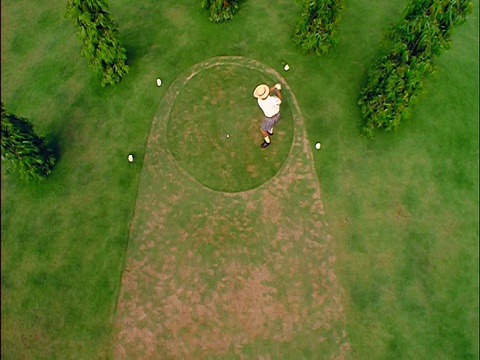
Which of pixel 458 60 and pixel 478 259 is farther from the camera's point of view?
pixel 458 60

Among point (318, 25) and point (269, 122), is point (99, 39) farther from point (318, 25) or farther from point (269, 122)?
point (318, 25)

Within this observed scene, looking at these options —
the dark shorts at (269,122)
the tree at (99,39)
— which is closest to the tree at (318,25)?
the dark shorts at (269,122)

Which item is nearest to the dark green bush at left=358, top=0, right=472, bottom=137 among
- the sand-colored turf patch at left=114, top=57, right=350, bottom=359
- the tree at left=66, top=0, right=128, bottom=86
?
the sand-colored turf patch at left=114, top=57, right=350, bottom=359

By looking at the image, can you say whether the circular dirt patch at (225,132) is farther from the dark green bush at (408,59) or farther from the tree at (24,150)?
the tree at (24,150)

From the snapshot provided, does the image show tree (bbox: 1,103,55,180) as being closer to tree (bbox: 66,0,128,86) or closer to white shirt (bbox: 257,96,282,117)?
tree (bbox: 66,0,128,86)

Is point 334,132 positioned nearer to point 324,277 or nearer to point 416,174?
point 416,174

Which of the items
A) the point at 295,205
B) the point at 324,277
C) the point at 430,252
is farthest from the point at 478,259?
the point at 295,205
